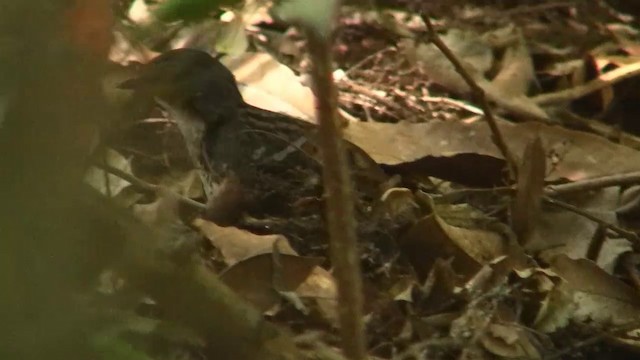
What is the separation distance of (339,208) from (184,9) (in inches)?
17.7

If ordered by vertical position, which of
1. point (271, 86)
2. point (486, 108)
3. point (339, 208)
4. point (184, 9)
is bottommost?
point (271, 86)

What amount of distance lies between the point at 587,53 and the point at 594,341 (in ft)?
4.23

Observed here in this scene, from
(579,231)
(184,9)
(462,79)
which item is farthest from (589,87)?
(184,9)

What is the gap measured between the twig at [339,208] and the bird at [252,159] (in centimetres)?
79

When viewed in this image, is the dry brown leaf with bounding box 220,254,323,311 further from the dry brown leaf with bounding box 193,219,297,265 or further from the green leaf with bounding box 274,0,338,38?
the green leaf with bounding box 274,0,338,38

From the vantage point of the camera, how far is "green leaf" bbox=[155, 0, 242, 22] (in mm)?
827

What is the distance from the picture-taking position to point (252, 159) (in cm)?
249

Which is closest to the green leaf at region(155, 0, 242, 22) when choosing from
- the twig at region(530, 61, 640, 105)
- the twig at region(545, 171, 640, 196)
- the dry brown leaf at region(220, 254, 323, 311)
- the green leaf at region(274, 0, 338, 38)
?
the green leaf at region(274, 0, 338, 38)

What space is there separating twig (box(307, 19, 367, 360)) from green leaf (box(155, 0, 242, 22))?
279mm

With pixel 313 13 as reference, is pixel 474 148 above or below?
below

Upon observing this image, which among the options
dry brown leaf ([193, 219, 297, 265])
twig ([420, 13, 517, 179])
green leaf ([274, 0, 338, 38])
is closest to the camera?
green leaf ([274, 0, 338, 38])

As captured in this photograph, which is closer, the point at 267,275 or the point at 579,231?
the point at 267,275

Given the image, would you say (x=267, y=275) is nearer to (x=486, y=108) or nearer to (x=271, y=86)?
(x=486, y=108)

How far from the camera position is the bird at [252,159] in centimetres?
218
